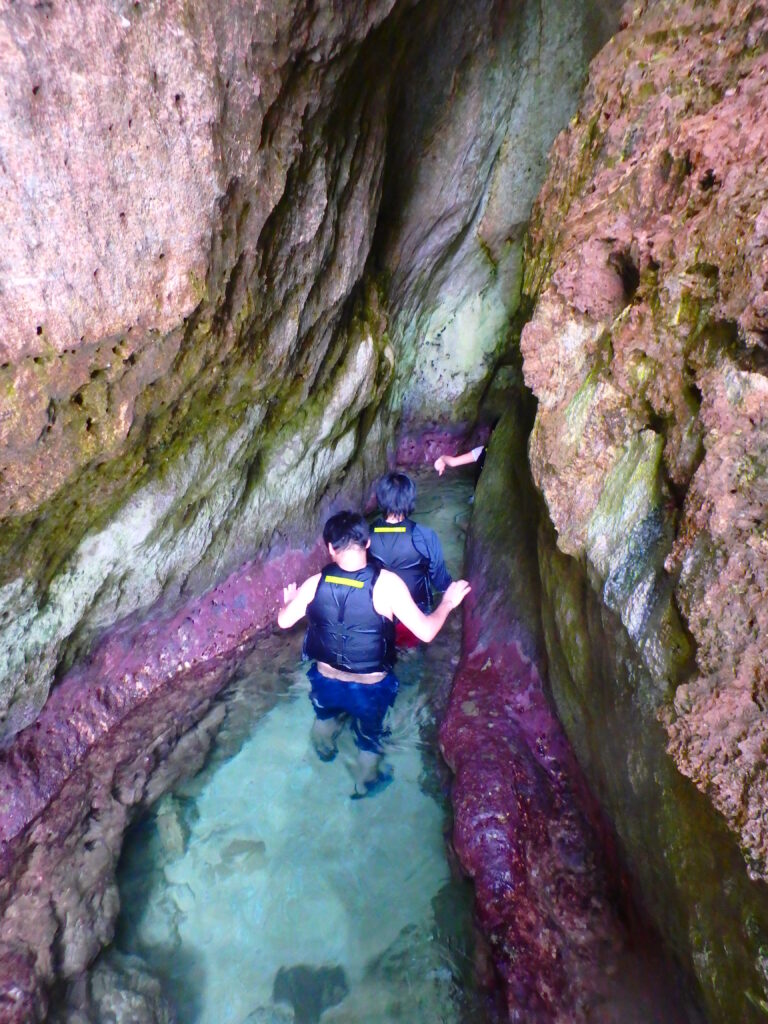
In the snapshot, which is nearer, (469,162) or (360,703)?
(360,703)

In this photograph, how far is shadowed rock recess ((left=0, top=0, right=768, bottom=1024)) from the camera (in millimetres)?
1934

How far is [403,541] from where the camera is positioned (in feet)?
14.6

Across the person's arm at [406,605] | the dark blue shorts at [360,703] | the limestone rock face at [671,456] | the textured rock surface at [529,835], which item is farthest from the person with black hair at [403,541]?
the limestone rock face at [671,456]

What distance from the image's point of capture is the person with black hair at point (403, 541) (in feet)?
14.3

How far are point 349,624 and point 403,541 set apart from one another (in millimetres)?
882

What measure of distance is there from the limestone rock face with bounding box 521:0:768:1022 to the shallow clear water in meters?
1.11

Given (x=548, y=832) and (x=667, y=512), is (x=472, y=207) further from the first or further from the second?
(x=548, y=832)

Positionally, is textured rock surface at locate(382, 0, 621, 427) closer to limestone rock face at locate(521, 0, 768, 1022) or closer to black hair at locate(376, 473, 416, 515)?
limestone rock face at locate(521, 0, 768, 1022)

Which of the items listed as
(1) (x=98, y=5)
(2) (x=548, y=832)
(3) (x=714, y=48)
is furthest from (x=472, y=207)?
(2) (x=548, y=832)

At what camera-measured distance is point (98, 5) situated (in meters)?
2.22

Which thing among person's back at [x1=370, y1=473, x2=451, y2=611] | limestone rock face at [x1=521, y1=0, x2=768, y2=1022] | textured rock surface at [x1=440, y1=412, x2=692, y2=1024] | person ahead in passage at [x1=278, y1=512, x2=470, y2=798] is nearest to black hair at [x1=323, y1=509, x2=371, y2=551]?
person ahead in passage at [x1=278, y1=512, x2=470, y2=798]

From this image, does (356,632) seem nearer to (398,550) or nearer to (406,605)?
(406,605)

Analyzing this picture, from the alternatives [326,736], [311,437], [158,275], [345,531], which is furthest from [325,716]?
[158,275]

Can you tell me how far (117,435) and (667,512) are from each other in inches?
96.5
